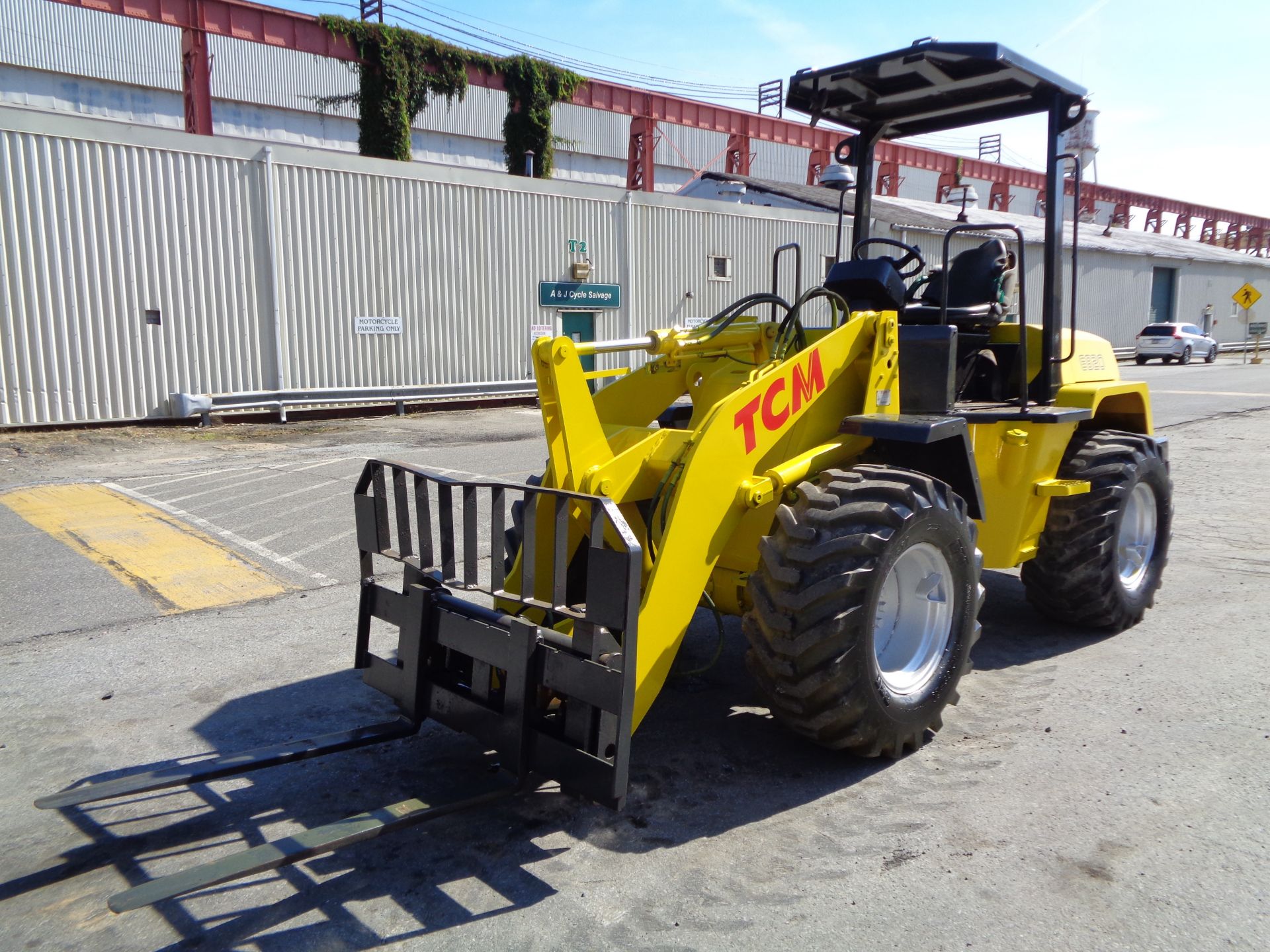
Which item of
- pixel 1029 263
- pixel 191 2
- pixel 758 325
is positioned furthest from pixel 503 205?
pixel 758 325

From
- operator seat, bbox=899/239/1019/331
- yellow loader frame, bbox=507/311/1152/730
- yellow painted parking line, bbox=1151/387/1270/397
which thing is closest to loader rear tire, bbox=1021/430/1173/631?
yellow loader frame, bbox=507/311/1152/730

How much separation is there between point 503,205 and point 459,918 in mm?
17728

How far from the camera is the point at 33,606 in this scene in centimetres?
604

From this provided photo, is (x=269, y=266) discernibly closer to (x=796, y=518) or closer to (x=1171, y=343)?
(x=796, y=518)

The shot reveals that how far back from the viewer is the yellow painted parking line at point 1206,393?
21484 mm

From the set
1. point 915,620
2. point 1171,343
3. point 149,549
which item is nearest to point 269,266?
point 149,549

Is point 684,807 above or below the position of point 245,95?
below

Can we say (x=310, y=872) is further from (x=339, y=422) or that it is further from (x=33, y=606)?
(x=339, y=422)

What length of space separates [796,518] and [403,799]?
70.3 inches

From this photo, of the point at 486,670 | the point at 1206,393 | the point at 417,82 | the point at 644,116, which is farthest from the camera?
the point at 644,116

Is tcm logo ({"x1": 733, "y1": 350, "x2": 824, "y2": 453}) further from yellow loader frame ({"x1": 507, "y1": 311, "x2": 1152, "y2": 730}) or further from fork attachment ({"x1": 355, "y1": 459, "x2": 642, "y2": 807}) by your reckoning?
fork attachment ({"x1": 355, "y1": 459, "x2": 642, "y2": 807})

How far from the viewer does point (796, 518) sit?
368 cm

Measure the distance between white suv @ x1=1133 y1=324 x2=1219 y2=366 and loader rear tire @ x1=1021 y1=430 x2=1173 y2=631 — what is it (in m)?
33.7

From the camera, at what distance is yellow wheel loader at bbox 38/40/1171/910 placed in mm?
3316
